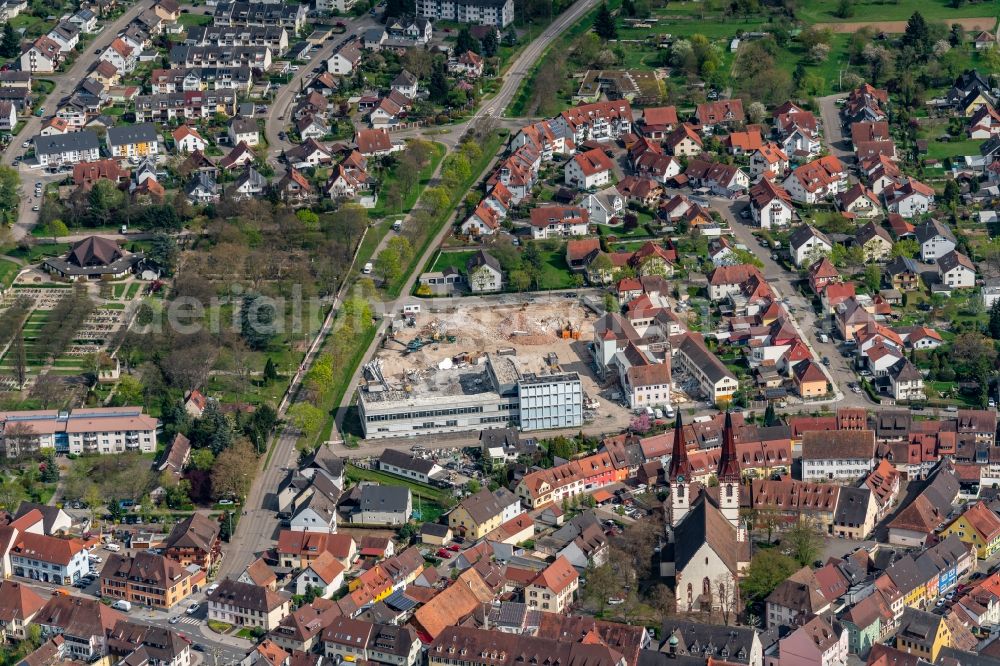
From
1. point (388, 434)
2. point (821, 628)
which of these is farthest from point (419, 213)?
point (821, 628)

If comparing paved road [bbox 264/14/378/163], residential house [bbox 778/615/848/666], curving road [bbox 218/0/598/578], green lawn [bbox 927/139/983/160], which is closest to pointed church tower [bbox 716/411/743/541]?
residential house [bbox 778/615/848/666]

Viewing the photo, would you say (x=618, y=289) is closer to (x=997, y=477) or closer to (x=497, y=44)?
(x=997, y=477)

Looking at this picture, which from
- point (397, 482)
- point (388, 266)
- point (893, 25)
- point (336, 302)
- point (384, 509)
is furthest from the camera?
point (893, 25)

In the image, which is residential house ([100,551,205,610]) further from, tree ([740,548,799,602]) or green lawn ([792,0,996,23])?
green lawn ([792,0,996,23])

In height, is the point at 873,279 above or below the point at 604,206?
above

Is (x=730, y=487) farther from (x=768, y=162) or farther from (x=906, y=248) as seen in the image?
(x=768, y=162)

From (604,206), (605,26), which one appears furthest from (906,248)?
(605,26)

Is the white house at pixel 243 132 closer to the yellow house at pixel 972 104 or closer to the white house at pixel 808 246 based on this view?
the white house at pixel 808 246
